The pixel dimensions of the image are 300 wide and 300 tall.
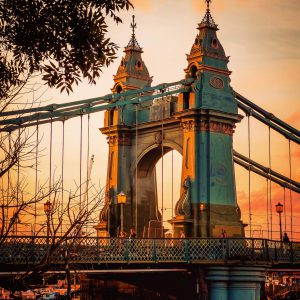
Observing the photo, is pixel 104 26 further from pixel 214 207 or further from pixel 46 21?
pixel 214 207

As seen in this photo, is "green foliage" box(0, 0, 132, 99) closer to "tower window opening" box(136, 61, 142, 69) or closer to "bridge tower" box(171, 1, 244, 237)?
"bridge tower" box(171, 1, 244, 237)

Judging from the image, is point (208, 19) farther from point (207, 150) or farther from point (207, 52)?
point (207, 150)

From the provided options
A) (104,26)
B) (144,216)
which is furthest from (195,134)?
(104,26)

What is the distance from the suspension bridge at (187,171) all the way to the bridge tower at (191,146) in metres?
0.05

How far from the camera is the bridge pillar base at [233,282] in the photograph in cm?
4241

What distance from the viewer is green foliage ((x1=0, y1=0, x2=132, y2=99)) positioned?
56.4ft

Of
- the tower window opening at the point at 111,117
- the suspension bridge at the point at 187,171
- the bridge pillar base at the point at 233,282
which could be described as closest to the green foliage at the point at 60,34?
the suspension bridge at the point at 187,171

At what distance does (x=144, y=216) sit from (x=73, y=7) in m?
34.1

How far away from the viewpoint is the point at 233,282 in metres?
42.9

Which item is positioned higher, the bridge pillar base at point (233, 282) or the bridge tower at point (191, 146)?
the bridge tower at point (191, 146)

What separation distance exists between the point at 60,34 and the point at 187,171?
96.2ft

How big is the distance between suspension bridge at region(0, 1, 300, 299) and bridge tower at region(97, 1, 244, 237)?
0.05 metres

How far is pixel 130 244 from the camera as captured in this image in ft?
130

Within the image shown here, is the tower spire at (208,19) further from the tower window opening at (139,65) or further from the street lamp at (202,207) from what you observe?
the street lamp at (202,207)
